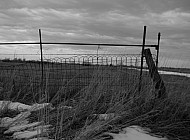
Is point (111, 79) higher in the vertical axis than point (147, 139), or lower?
higher

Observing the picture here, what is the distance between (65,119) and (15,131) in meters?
0.75

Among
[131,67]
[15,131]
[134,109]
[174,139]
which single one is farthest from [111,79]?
[15,131]

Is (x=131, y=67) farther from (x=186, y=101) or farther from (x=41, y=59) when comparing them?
(x=41, y=59)

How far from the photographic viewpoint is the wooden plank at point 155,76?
14.2ft

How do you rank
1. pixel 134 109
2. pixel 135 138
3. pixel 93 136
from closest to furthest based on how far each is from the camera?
pixel 93 136 → pixel 135 138 → pixel 134 109

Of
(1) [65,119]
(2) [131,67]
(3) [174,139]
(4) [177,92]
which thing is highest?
(2) [131,67]

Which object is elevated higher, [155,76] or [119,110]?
[155,76]

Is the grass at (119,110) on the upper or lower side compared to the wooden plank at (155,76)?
lower

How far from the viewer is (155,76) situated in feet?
14.7

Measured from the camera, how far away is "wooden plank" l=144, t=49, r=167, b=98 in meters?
4.32

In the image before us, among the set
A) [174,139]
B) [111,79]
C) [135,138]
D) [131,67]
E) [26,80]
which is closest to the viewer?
[135,138]

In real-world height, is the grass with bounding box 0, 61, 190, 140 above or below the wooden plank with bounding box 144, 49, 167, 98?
below

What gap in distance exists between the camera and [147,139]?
300 centimetres

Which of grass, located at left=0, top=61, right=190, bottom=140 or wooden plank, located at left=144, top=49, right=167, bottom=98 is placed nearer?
grass, located at left=0, top=61, right=190, bottom=140
